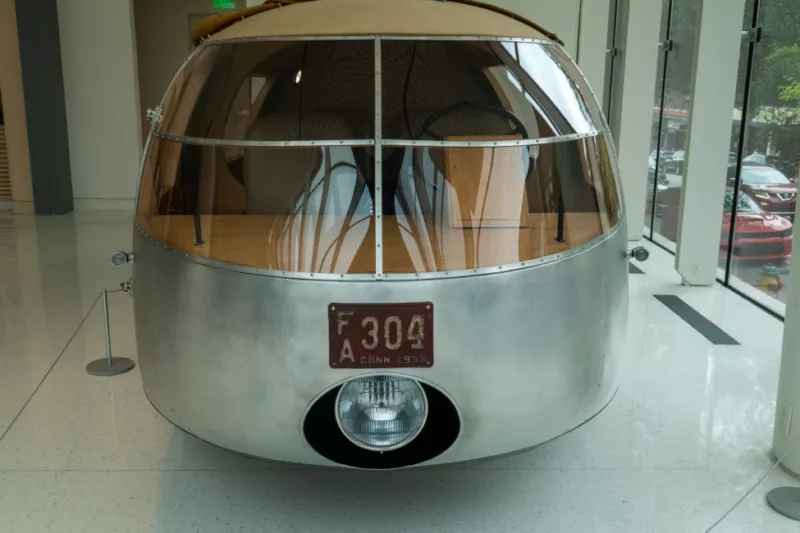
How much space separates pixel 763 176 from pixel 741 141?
0.35 metres

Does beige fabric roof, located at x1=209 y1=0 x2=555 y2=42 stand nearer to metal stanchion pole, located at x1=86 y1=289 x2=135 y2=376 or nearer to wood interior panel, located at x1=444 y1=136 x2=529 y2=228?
wood interior panel, located at x1=444 y1=136 x2=529 y2=228

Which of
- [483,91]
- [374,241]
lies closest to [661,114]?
[483,91]

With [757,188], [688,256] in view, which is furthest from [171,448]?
[757,188]

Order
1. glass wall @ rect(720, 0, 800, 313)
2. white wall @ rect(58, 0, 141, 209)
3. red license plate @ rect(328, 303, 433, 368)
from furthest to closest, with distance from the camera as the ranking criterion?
white wall @ rect(58, 0, 141, 209) < glass wall @ rect(720, 0, 800, 313) < red license plate @ rect(328, 303, 433, 368)

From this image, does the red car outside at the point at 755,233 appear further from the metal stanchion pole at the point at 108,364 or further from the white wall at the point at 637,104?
the metal stanchion pole at the point at 108,364

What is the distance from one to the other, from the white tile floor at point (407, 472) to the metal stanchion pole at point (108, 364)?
0.22ft

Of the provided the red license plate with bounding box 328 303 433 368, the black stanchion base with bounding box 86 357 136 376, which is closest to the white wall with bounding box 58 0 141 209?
the black stanchion base with bounding box 86 357 136 376

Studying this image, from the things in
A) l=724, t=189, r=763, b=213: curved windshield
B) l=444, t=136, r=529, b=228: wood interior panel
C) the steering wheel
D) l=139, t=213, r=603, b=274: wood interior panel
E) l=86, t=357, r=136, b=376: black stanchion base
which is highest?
the steering wheel

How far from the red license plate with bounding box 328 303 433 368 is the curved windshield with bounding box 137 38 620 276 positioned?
0.40 feet

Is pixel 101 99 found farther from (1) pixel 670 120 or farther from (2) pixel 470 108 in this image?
(2) pixel 470 108

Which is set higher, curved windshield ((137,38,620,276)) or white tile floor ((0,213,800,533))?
curved windshield ((137,38,620,276))

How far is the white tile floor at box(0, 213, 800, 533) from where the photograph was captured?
109 inches

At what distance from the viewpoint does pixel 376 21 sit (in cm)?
272

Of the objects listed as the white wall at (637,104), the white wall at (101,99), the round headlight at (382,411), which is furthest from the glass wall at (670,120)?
the white wall at (101,99)
